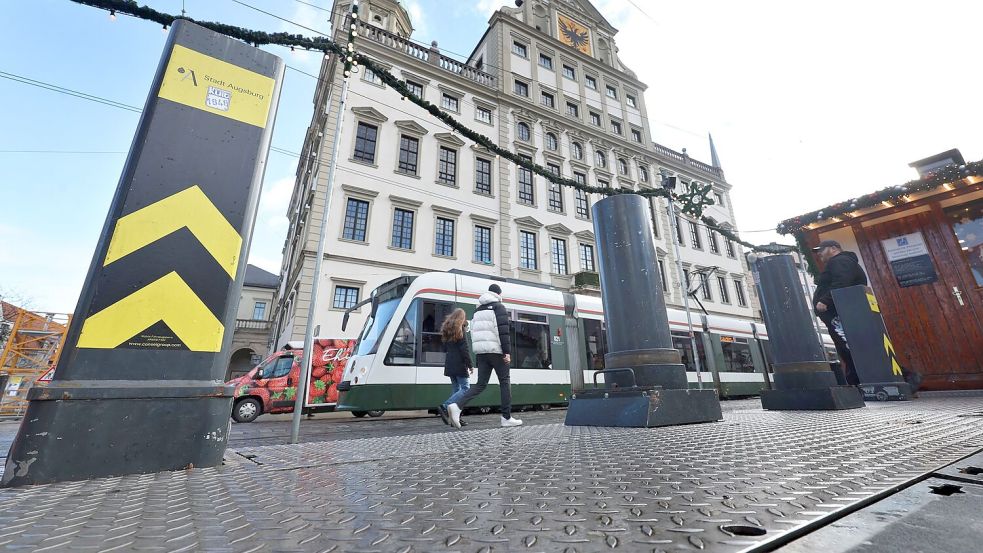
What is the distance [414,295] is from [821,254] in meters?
7.43

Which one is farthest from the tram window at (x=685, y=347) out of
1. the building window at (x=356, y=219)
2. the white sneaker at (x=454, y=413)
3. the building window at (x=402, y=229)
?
the building window at (x=356, y=219)

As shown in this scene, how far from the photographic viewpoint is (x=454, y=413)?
4.62 metres

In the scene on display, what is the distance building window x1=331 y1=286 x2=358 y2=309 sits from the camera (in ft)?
44.5

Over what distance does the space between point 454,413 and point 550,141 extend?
20.2 m

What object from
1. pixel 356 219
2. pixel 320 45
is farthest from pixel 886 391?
pixel 356 219

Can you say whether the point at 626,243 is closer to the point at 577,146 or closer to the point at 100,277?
the point at 100,277

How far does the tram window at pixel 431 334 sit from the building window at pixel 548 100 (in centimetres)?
1935

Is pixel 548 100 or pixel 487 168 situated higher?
pixel 548 100

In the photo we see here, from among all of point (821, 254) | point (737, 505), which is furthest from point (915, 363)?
point (737, 505)

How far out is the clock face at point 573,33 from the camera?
2636 centimetres

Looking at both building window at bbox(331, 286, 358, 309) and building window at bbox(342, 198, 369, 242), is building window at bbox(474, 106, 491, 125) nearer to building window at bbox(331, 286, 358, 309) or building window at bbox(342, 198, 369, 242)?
building window at bbox(342, 198, 369, 242)

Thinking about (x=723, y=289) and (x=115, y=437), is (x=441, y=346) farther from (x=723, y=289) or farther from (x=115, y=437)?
(x=723, y=289)

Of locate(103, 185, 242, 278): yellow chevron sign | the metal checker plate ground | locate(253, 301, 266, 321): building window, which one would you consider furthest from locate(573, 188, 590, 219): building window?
locate(253, 301, 266, 321): building window

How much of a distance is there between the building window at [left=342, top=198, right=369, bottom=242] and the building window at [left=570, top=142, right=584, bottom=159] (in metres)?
13.2
